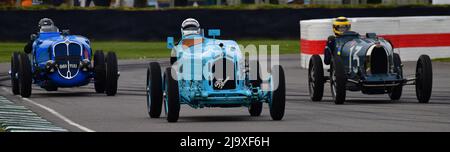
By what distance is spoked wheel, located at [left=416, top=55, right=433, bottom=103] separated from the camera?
19578 mm

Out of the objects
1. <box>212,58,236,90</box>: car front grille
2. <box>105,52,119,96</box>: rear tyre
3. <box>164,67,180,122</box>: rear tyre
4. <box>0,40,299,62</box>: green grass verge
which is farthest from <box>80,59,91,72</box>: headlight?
<box>0,40,299,62</box>: green grass verge

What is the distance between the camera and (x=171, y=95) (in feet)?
51.9

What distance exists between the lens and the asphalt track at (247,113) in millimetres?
15406

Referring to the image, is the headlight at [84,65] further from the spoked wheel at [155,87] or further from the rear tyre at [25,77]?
the spoked wheel at [155,87]

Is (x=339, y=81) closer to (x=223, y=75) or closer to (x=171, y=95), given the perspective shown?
(x=223, y=75)

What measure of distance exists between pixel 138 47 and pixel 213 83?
2769 cm

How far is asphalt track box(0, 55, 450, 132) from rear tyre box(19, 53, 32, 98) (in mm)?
159

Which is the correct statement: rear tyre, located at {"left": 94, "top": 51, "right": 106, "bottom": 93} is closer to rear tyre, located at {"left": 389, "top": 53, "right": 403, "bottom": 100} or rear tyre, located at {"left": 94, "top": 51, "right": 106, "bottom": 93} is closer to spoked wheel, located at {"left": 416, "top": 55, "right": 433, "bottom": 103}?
rear tyre, located at {"left": 389, "top": 53, "right": 403, "bottom": 100}

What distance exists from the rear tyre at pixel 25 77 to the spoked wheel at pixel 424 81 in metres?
6.79

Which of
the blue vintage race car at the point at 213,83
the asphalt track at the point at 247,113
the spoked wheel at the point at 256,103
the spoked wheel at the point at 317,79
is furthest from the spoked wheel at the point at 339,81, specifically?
the blue vintage race car at the point at 213,83

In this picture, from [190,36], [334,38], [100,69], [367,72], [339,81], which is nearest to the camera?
[190,36]

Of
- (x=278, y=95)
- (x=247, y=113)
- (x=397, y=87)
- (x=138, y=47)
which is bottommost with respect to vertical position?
(x=138, y=47)

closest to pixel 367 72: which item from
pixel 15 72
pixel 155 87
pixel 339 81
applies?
pixel 339 81
